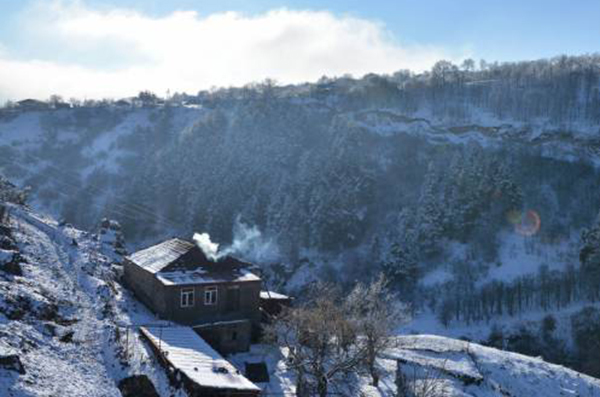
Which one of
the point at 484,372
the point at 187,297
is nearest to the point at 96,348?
the point at 187,297

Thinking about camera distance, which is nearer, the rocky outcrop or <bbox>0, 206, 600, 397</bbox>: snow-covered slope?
<bbox>0, 206, 600, 397</bbox>: snow-covered slope

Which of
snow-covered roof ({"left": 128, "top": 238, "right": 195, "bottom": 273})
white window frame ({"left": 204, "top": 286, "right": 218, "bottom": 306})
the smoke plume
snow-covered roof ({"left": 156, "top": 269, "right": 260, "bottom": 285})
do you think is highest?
snow-covered roof ({"left": 128, "top": 238, "right": 195, "bottom": 273})

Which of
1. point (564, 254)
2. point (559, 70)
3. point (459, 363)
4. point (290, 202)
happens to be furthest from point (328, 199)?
point (559, 70)

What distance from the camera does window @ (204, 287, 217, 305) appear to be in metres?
32.4

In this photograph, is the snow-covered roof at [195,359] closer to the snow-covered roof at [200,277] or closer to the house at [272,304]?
the snow-covered roof at [200,277]

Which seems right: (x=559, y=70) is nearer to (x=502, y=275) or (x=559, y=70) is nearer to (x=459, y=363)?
(x=502, y=275)

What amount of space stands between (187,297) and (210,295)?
4.80 feet

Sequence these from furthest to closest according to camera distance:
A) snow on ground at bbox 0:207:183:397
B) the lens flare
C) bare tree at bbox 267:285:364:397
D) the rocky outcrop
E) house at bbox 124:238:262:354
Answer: the lens flare
house at bbox 124:238:262:354
bare tree at bbox 267:285:364:397
the rocky outcrop
snow on ground at bbox 0:207:183:397

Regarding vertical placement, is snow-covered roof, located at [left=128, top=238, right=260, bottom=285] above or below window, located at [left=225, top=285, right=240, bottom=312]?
above

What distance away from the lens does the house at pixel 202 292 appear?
103 feet

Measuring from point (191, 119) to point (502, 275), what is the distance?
247 ft

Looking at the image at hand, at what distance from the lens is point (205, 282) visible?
3209 centimetres

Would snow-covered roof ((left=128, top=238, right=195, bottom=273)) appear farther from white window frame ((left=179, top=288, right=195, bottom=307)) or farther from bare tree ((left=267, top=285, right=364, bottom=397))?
bare tree ((left=267, top=285, right=364, bottom=397))

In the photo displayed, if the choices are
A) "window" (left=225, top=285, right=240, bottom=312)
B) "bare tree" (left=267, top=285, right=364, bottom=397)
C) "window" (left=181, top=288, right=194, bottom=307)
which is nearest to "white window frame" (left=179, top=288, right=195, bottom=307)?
"window" (left=181, top=288, right=194, bottom=307)
